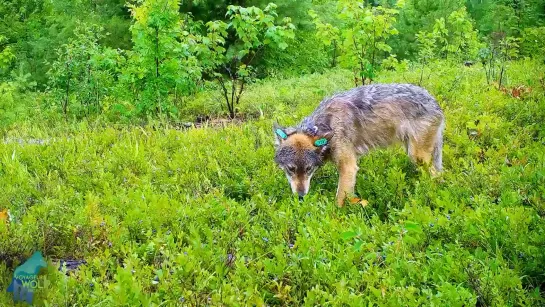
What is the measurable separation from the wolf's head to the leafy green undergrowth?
0.84 feet

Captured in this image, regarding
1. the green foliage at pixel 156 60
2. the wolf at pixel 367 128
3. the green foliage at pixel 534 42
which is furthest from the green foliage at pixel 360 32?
the green foliage at pixel 534 42

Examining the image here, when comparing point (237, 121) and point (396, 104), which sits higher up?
point (396, 104)

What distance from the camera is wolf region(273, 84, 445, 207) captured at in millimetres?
5656

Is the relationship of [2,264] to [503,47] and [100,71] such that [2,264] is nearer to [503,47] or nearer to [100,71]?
[100,71]

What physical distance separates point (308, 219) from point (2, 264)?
8.43 feet

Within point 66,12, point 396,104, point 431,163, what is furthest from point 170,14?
point 66,12

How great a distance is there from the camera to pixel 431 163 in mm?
6012

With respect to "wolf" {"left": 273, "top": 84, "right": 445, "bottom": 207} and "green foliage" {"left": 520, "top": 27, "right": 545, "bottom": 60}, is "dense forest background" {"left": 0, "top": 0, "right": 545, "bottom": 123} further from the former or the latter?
"wolf" {"left": 273, "top": 84, "right": 445, "bottom": 207}

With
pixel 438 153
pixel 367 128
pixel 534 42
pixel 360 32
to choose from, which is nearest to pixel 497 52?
pixel 534 42

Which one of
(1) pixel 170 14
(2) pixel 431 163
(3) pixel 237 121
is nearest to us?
(2) pixel 431 163

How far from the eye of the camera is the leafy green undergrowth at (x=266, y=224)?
335 centimetres

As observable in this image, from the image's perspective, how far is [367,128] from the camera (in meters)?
6.12

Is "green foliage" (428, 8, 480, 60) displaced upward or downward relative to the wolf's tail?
downward

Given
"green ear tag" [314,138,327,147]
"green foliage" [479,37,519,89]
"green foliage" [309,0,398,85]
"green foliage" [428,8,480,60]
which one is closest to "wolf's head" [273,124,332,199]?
"green ear tag" [314,138,327,147]
